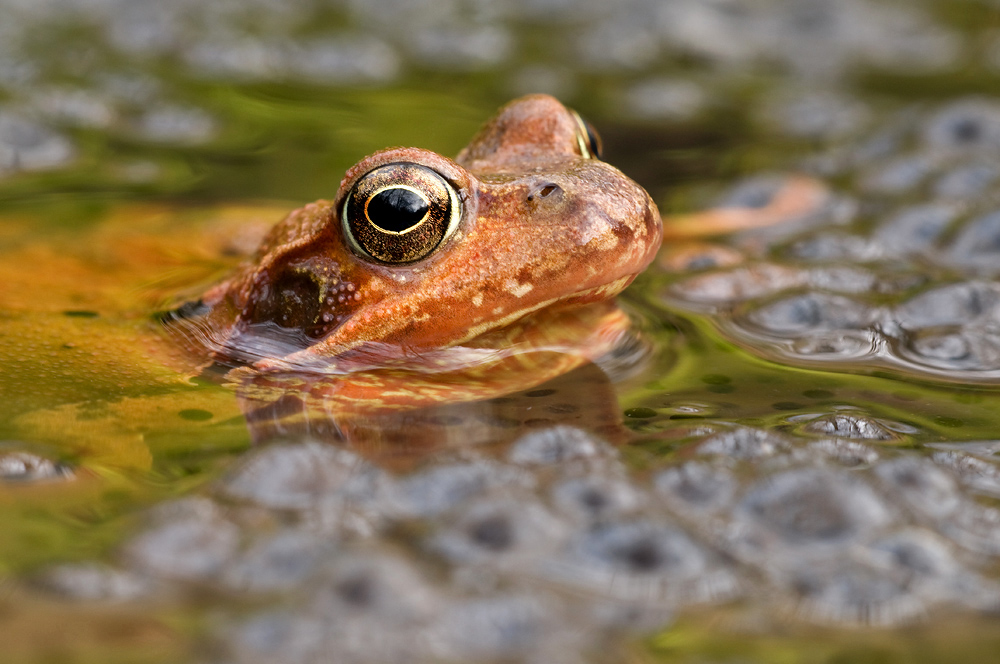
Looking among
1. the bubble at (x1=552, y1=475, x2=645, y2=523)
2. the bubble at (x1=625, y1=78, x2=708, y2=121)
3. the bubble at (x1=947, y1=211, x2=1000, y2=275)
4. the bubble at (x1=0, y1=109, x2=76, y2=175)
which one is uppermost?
the bubble at (x1=625, y1=78, x2=708, y2=121)

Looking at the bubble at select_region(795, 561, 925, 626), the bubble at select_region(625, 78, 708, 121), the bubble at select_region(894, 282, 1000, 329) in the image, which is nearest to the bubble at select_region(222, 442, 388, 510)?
the bubble at select_region(795, 561, 925, 626)

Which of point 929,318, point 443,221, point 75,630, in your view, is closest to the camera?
point 75,630

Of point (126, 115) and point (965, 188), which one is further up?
point (126, 115)

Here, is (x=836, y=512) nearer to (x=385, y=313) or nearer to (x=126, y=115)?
(x=385, y=313)

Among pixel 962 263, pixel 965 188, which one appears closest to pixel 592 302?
pixel 962 263

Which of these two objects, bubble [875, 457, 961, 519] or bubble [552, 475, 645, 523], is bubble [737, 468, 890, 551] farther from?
bubble [552, 475, 645, 523]

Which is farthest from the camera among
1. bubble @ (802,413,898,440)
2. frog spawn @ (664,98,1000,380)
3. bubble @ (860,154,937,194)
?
bubble @ (860,154,937,194)

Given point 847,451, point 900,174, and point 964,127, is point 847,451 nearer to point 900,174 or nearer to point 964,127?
point 900,174

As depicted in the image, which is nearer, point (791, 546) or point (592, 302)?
point (791, 546)

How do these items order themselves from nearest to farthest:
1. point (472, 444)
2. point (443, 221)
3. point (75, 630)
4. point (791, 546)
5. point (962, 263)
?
point (75, 630)
point (791, 546)
point (472, 444)
point (443, 221)
point (962, 263)
